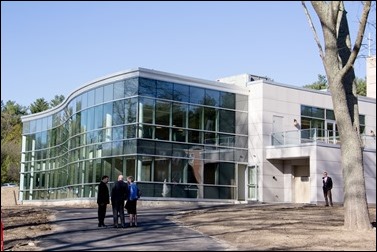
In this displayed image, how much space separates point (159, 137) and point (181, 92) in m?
3.15

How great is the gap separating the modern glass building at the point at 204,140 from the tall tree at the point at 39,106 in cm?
4796

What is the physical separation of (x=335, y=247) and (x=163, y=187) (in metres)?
19.9

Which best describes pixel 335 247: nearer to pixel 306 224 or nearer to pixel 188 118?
pixel 306 224

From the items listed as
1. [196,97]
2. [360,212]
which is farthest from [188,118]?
[360,212]

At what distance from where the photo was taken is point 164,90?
108 ft

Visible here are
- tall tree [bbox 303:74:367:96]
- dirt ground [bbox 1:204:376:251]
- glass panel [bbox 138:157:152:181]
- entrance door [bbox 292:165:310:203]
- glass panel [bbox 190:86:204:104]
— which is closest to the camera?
dirt ground [bbox 1:204:376:251]

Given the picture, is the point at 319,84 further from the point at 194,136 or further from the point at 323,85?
the point at 194,136

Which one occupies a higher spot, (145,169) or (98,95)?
(98,95)

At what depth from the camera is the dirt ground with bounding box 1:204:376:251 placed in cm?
1333

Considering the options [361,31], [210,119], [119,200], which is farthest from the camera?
[210,119]

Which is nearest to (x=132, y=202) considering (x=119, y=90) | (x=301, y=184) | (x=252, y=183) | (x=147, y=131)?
(x=147, y=131)

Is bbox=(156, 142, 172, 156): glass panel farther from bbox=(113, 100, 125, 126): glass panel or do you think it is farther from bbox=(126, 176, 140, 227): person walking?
bbox=(126, 176, 140, 227): person walking

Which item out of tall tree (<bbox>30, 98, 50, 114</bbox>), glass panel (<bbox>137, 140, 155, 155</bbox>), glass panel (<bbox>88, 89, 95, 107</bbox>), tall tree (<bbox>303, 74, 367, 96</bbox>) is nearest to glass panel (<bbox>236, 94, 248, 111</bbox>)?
glass panel (<bbox>137, 140, 155, 155</bbox>)

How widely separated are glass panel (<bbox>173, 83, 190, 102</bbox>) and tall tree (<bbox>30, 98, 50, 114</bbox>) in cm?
5624
